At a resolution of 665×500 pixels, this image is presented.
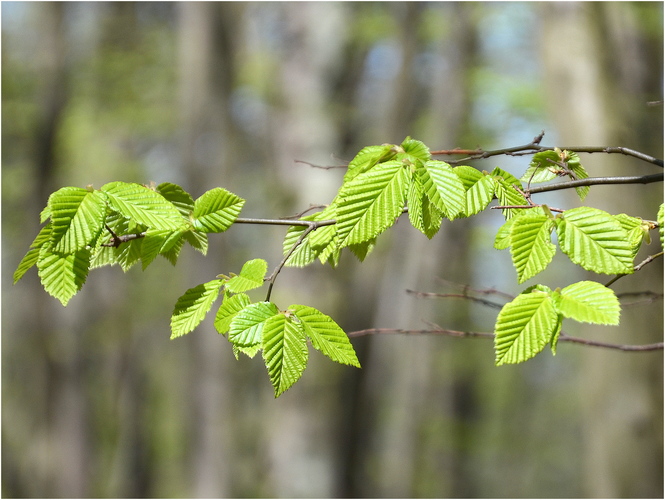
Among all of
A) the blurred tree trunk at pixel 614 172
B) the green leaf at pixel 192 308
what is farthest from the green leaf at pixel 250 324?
the blurred tree trunk at pixel 614 172

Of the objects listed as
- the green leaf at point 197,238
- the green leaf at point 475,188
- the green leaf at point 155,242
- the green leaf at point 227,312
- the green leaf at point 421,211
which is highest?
the green leaf at point 475,188

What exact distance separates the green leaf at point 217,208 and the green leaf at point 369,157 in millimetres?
260

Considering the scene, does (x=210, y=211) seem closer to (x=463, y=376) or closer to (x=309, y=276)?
(x=309, y=276)

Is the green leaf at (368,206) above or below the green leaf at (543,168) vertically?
below

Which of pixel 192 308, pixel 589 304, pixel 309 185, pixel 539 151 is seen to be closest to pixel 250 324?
pixel 192 308

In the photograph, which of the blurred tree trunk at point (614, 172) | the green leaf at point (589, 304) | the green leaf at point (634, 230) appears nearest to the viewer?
the green leaf at point (589, 304)

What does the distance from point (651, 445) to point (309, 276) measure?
2.47m

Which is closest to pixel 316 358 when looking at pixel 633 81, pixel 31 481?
pixel 633 81

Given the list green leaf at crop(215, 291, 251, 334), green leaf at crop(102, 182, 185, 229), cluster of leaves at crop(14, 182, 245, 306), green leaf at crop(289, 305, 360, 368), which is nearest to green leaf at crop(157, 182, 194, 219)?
cluster of leaves at crop(14, 182, 245, 306)

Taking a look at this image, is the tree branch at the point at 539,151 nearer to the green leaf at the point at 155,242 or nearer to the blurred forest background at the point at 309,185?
the green leaf at the point at 155,242

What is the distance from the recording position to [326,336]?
1112 mm

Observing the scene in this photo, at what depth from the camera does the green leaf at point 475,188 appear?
1.14 m

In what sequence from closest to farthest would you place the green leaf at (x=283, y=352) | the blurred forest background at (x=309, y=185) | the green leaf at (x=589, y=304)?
the green leaf at (x=589, y=304) < the green leaf at (x=283, y=352) < the blurred forest background at (x=309, y=185)

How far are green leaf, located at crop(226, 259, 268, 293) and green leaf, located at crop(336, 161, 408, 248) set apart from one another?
0.25 metres
